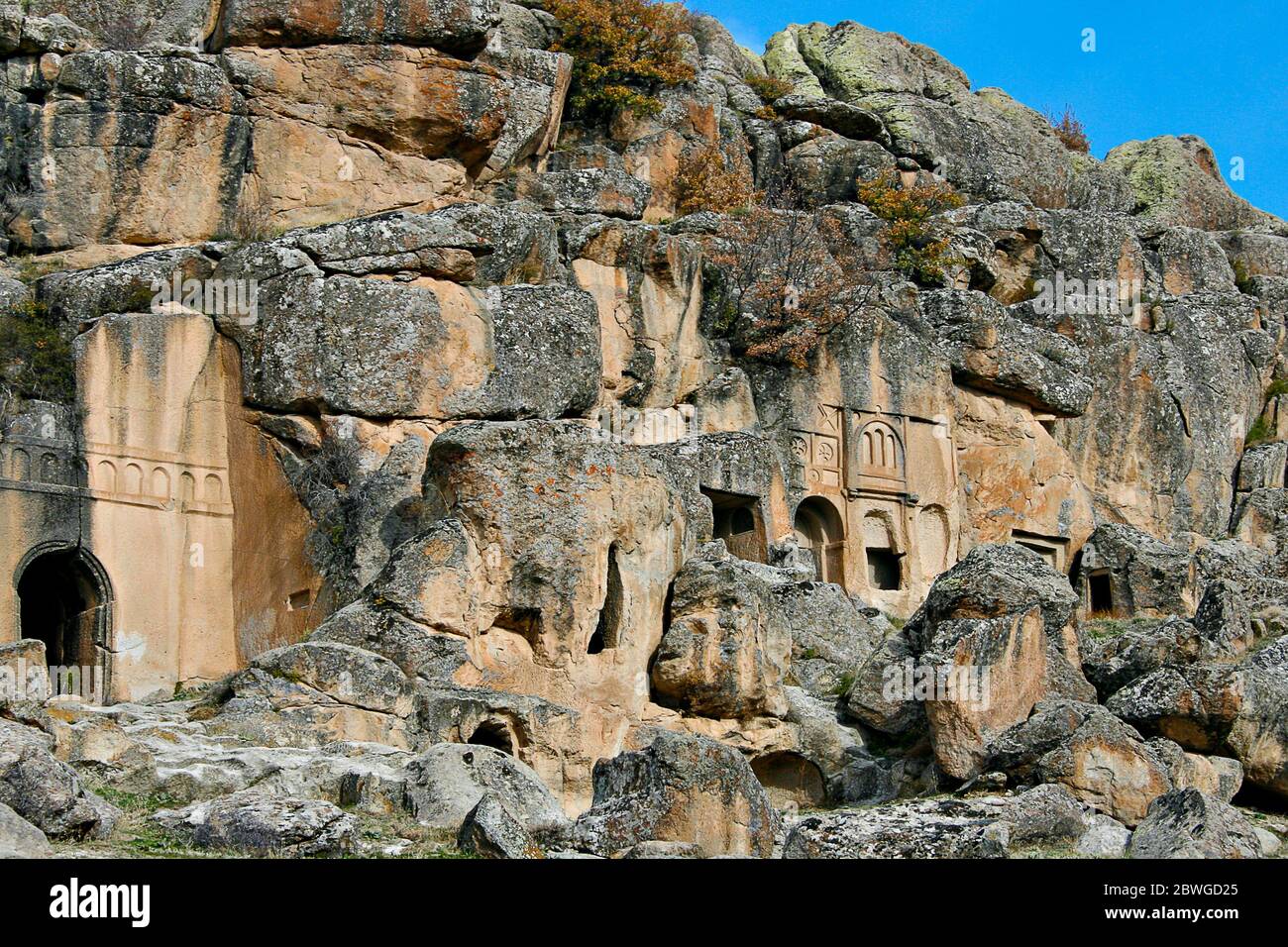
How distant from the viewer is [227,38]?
1476 inches

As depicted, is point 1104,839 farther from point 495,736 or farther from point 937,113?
point 937,113

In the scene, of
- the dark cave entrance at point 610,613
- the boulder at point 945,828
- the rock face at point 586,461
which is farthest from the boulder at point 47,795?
the dark cave entrance at point 610,613

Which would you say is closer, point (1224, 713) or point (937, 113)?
point (1224, 713)

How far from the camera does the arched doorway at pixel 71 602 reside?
31247 mm

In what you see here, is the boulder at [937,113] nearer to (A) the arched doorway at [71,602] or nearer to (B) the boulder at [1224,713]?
(A) the arched doorway at [71,602]

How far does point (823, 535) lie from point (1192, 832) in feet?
60.8

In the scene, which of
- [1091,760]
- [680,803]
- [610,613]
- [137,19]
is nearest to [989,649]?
[1091,760]

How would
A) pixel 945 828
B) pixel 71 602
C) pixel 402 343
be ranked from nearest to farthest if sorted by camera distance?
1. pixel 945 828
2. pixel 71 602
3. pixel 402 343

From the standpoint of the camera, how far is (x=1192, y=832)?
21.0 metres

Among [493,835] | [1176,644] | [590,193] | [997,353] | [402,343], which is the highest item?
[590,193]

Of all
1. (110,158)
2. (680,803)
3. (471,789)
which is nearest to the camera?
(680,803)

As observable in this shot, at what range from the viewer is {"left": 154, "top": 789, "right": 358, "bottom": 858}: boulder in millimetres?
18453

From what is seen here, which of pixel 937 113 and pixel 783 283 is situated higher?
pixel 937 113
